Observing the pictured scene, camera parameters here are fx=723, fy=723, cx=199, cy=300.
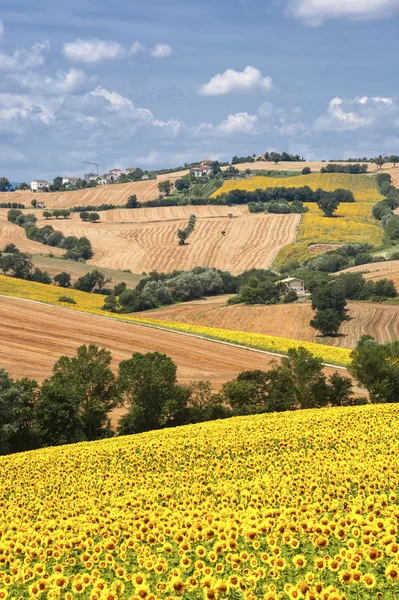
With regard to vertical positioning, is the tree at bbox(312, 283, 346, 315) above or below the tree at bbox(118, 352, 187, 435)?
above

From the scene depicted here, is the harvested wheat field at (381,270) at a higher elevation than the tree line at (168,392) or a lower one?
higher

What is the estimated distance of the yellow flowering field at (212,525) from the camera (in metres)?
12.9

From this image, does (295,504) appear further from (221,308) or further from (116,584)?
(221,308)

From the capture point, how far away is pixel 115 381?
5428 cm

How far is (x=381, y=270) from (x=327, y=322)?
4269 cm

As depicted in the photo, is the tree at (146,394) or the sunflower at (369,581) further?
the tree at (146,394)

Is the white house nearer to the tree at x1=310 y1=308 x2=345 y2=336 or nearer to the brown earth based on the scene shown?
the tree at x1=310 y1=308 x2=345 y2=336

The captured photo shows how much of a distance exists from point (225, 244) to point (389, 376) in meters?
136

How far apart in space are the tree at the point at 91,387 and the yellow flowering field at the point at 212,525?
75.1ft

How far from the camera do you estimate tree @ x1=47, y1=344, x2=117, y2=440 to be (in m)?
51.4

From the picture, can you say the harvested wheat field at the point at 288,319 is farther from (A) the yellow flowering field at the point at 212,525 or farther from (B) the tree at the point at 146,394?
(A) the yellow flowering field at the point at 212,525

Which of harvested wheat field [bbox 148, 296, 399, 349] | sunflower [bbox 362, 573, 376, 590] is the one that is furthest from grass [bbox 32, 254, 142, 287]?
sunflower [bbox 362, 573, 376, 590]

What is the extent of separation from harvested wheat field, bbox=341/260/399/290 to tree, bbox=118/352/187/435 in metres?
79.6

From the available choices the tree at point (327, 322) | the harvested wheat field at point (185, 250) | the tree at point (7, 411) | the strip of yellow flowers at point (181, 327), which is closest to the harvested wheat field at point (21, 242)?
the harvested wheat field at point (185, 250)
